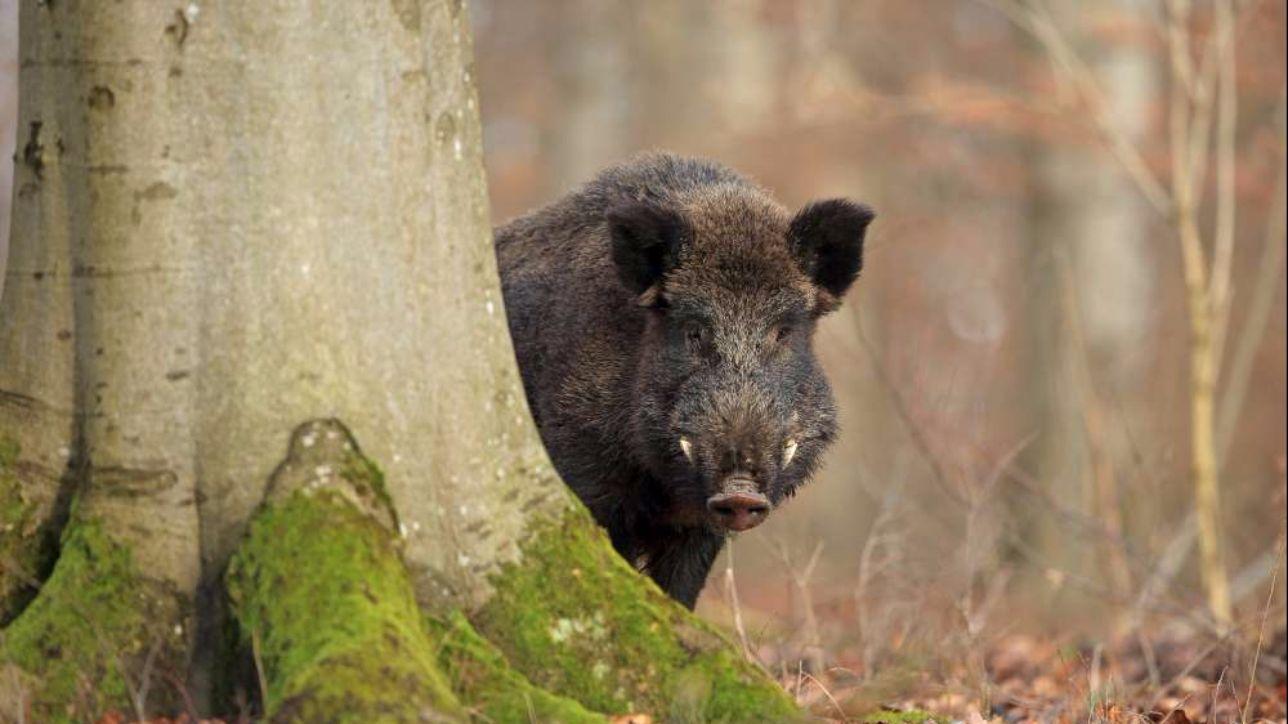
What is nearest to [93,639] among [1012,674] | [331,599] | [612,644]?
[331,599]

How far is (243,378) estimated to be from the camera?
469 cm

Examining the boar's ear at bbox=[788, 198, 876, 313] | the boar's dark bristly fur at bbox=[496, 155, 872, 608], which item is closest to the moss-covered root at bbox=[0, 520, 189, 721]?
the boar's dark bristly fur at bbox=[496, 155, 872, 608]

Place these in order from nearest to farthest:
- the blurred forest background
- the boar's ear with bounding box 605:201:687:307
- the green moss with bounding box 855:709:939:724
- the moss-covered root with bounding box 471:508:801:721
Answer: the moss-covered root with bounding box 471:508:801:721 < the green moss with bounding box 855:709:939:724 < the boar's ear with bounding box 605:201:687:307 < the blurred forest background

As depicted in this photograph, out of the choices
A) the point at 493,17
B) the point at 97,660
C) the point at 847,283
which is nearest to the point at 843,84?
the point at 847,283

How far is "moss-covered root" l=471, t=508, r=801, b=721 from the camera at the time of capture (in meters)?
4.79

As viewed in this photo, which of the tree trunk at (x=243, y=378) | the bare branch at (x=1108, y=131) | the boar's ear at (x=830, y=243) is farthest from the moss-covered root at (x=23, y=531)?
the bare branch at (x=1108, y=131)

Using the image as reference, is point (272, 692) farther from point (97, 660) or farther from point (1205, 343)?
point (1205, 343)

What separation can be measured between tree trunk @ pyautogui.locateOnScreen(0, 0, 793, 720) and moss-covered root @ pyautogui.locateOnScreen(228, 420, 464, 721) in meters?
0.01

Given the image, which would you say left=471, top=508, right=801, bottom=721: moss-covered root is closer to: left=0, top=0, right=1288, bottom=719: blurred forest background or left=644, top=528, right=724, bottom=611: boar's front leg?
left=0, top=0, right=1288, bottom=719: blurred forest background

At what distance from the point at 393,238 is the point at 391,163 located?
220 mm

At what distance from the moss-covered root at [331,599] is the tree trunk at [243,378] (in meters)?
0.01

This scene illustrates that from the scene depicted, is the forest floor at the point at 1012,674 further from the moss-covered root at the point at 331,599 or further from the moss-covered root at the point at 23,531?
the moss-covered root at the point at 23,531

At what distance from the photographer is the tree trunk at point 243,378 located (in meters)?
4.61

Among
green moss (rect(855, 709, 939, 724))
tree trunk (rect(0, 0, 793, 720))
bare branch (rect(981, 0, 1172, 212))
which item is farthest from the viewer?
bare branch (rect(981, 0, 1172, 212))
